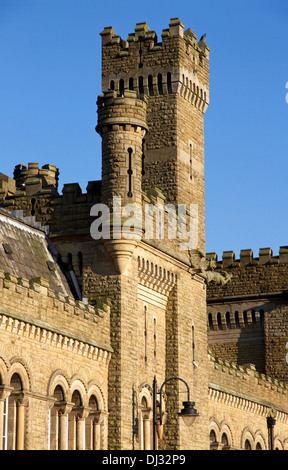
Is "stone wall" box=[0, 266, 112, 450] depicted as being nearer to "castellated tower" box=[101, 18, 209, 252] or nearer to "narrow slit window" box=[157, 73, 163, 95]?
"castellated tower" box=[101, 18, 209, 252]

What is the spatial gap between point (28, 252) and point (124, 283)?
3.85 meters

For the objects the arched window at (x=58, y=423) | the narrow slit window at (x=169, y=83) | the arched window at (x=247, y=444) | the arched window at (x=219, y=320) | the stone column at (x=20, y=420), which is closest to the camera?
the stone column at (x=20, y=420)

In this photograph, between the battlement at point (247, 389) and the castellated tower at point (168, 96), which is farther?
the battlement at point (247, 389)

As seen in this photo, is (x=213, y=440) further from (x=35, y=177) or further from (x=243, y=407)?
(x=35, y=177)

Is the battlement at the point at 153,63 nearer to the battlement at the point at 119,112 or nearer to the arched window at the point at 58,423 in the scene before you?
the battlement at the point at 119,112

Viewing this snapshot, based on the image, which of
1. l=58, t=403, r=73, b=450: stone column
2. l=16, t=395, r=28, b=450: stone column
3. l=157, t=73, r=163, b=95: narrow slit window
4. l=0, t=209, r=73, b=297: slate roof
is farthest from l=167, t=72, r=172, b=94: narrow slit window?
l=16, t=395, r=28, b=450: stone column

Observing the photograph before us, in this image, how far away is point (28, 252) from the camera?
4250 cm

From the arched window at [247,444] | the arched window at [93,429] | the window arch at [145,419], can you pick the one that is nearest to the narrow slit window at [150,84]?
the window arch at [145,419]

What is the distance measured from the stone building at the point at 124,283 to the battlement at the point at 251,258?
9457mm

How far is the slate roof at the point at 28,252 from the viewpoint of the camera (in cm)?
4088

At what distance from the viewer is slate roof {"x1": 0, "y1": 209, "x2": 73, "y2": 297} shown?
40875 millimetres

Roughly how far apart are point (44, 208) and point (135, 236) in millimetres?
4684

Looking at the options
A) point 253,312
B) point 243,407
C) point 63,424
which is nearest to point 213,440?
point 243,407
